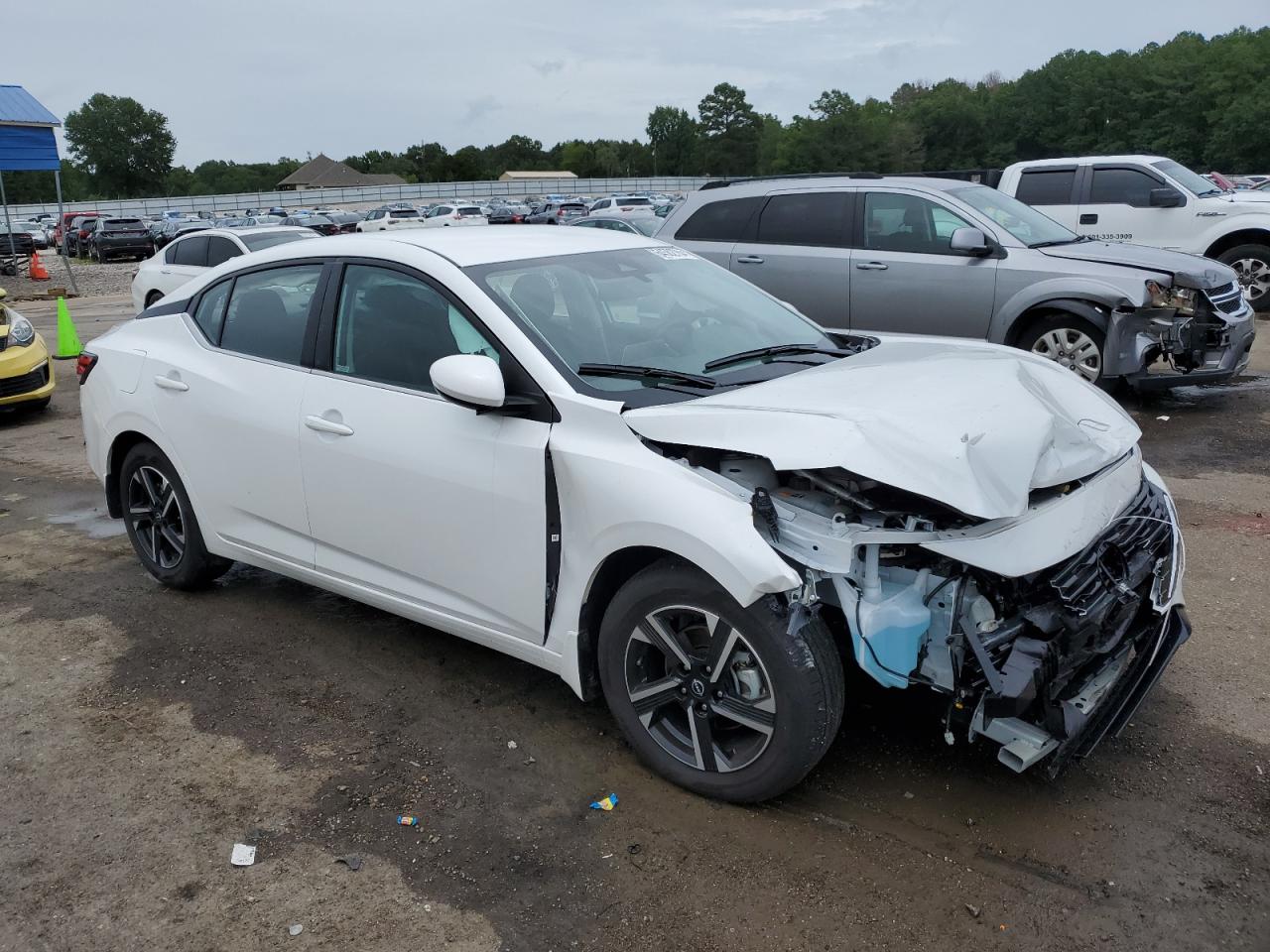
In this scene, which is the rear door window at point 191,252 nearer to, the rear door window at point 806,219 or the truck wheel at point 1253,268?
the rear door window at point 806,219

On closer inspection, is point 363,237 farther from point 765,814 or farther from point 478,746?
point 765,814

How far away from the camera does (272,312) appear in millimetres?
4539

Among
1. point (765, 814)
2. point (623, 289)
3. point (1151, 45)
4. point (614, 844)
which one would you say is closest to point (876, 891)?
→ point (765, 814)

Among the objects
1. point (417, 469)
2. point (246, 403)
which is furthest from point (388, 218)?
point (417, 469)

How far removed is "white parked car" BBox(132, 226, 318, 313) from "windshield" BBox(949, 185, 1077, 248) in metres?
8.74

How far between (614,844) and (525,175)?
126 m

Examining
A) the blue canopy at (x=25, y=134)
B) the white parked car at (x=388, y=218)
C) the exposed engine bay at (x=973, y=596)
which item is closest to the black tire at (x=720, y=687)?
the exposed engine bay at (x=973, y=596)

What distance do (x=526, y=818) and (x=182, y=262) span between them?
13080 millimetres

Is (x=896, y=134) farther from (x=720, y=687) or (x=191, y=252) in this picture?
(x=720, y=687)

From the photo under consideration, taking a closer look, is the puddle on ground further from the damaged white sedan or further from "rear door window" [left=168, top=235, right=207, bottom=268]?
"rear door window" [left=168, top=235, right=207, bottom=268]

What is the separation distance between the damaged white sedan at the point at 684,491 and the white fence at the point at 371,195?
7263 centimetres

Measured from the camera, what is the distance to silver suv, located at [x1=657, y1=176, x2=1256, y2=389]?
8.24 meters

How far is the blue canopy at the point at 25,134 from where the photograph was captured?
21875 millimetres

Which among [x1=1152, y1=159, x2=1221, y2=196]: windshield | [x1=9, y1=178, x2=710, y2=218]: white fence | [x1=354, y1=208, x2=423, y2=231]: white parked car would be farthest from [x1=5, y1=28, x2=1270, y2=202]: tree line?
[x1=1152, y1=159, x2=1221, y2=196]: windshield
